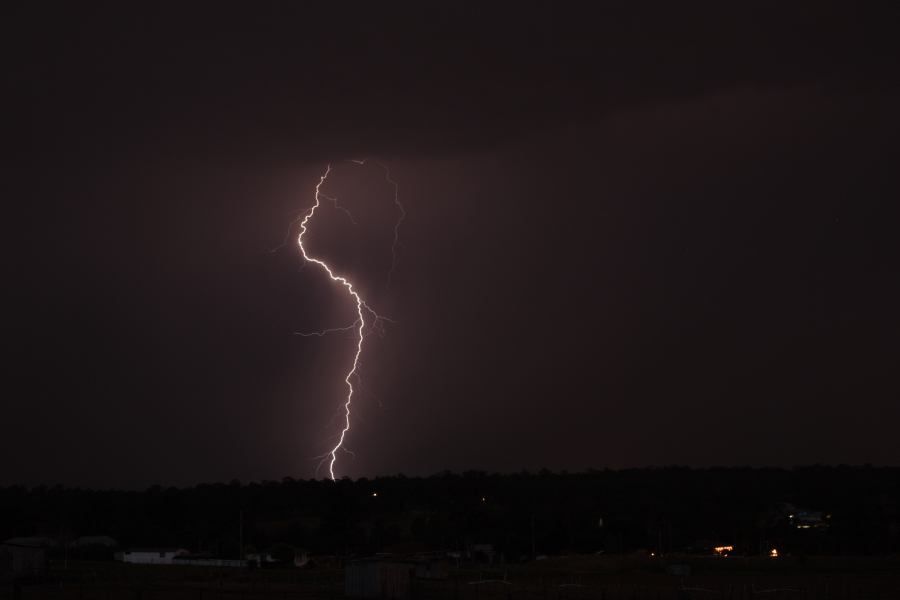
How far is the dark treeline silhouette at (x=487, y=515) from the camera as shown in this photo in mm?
82250

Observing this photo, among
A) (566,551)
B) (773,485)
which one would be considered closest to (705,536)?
(566,551)

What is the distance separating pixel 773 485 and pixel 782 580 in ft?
277

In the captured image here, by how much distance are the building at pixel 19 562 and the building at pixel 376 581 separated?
14939 mm

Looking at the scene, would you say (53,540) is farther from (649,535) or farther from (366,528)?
(649,535)

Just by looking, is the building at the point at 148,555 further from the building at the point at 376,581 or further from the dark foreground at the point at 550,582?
the building at the point at 376,581

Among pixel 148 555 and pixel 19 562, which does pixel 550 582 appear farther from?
pixel 148 555

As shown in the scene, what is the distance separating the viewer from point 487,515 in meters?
89.7

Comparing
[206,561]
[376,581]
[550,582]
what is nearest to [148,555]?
[206,561]

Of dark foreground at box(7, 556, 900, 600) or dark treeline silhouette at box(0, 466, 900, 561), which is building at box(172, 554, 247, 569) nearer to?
dark treeline silhouette at box(0, 466, 900, 561)

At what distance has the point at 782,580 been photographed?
56344 mm

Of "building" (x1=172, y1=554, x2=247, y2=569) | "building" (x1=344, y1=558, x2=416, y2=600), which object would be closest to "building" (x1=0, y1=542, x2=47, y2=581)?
"building" (x1=172, y1=554, x2=247, y2=569)

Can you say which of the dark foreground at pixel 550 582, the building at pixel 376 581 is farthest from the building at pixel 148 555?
the building at pixel 376 581

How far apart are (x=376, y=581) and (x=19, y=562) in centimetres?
1704

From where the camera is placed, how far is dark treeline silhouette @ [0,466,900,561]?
82.2 meters
